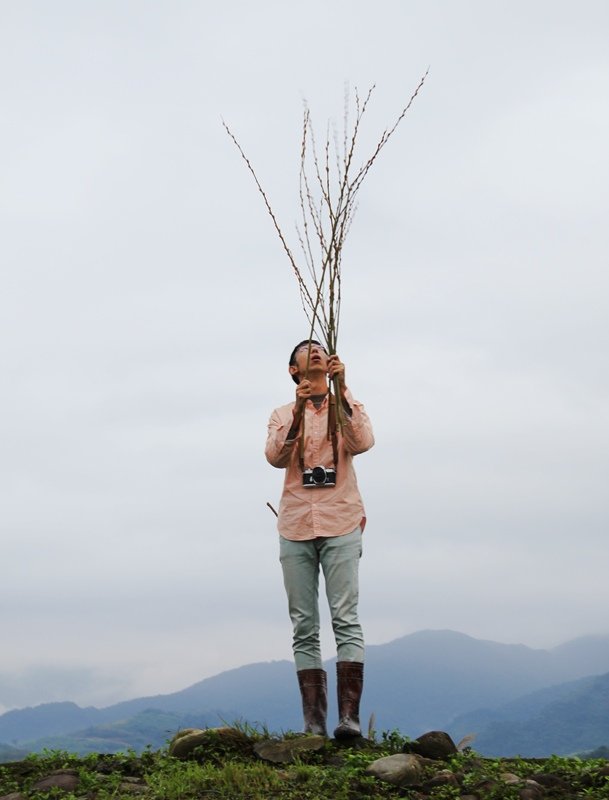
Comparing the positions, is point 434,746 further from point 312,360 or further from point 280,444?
point 312,360

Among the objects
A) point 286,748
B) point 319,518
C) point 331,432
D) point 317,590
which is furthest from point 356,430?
point 286,748

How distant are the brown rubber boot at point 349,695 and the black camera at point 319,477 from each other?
1264 millimetres

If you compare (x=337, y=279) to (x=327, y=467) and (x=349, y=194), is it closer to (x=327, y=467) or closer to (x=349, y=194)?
(x=349, y=194)

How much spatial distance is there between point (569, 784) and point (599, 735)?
149247mm

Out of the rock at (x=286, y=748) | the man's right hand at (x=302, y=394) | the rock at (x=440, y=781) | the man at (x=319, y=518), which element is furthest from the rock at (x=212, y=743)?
the man's right hand at (x=302, y=394)

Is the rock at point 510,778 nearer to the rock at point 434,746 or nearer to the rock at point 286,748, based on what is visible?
the rock at point 434,746

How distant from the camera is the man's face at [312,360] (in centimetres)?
714

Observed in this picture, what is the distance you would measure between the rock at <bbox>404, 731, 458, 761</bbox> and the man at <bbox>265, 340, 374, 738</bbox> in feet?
1.75

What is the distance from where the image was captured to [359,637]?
6.84m

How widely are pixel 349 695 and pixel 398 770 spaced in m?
0.96

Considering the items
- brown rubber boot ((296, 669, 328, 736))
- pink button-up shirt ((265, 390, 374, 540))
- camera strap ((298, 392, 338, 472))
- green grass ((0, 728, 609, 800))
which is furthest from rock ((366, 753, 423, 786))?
camera strap ((298, 392, 338, 472))

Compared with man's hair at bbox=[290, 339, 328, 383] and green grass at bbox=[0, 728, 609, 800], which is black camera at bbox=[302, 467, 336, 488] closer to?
man's hair at bbox=[290, 339, 328, 383]

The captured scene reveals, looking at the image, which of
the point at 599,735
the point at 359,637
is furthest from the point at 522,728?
the point at 359,637

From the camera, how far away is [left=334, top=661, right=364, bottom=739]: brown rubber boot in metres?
6.61
